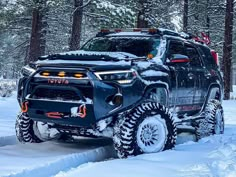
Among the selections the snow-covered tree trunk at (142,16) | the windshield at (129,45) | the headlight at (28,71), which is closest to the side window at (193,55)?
the windshield at (129,45)

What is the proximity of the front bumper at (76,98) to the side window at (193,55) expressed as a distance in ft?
7.81

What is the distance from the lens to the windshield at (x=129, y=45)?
701 cm

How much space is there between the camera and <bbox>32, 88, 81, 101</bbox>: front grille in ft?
18.3

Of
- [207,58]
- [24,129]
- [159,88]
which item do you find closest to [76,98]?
[24,129]

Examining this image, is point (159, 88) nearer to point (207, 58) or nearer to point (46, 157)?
point (46, 157)

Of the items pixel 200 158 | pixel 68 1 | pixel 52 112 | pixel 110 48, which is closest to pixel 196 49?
pixel 110 48

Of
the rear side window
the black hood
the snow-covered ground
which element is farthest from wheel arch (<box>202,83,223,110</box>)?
the black hood

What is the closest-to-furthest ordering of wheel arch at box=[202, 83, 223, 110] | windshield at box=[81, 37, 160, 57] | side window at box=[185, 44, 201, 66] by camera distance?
windshield at box=[81, 37, 160, 57] → side window at box=[185, 44, 201, 66] → wheel arch at box=[202, 83, 223, 110]

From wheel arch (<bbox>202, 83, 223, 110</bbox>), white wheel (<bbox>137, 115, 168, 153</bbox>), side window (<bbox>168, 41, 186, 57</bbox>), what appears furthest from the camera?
wheel arch (<bbox>202, 83, 223, 110</bbox>)

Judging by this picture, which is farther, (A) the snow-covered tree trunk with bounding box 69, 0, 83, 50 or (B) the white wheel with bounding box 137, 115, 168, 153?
(A) the snow-covered tree trunk with bounding box 69, 0, 83, 50

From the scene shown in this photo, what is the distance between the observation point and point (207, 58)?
8.44 m

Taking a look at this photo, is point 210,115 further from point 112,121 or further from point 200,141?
point 112,121

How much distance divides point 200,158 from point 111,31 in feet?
11.3

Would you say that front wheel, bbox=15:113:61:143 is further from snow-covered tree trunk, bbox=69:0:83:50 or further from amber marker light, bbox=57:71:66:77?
snow-covered tree trunk, bbox=69:0:83:50
